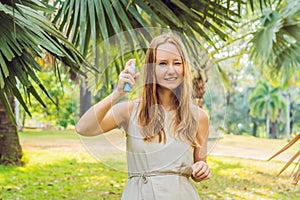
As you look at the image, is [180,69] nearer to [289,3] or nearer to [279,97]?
[289,3]

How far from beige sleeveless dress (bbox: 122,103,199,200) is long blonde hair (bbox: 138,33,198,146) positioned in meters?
0.02

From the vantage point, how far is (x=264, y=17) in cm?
602

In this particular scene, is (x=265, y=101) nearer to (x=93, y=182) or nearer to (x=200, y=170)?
(x=93, y=182)

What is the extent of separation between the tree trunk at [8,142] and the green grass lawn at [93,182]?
161mm

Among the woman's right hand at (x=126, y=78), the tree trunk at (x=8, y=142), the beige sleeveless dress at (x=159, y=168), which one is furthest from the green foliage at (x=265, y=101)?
the woman's right hand at (x=126, y=78)

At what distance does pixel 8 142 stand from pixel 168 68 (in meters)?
5.17

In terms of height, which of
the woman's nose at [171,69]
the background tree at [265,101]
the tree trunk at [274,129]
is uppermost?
the woman's nose at [171,69]

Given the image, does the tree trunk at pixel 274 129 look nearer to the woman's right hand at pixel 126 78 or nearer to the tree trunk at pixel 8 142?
the tree trunk at pixel 8 142

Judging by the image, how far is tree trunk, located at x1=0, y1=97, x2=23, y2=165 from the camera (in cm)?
607

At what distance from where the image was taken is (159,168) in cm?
143

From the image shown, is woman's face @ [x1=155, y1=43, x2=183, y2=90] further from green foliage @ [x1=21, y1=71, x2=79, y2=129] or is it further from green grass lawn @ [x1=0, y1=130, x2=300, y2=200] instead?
green foliage @ [x1=21, y1=71, x2=79, y2=129]

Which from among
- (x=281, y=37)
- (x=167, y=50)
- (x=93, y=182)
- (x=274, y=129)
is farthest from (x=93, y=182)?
(x=274, y=129)

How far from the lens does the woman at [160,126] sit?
55.3 inches

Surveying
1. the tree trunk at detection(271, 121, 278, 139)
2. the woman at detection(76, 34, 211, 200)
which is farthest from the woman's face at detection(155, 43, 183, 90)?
the tree trunk at detection(271, 121, 278, 139)
